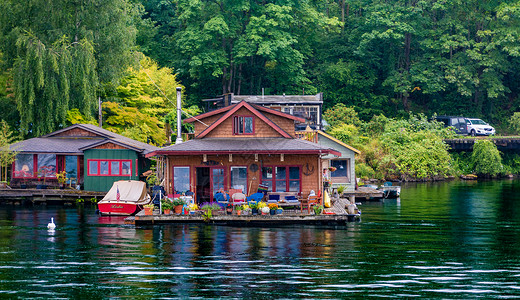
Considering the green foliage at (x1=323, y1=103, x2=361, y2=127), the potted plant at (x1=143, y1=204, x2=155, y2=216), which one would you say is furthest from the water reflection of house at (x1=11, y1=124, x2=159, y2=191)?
the green foliage at (x1=323, y1=103, x2=361, y2=127)

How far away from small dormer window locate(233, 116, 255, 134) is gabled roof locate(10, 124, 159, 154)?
10051 millimetres

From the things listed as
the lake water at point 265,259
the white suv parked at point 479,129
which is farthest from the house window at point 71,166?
the white suv parked at point 479,129

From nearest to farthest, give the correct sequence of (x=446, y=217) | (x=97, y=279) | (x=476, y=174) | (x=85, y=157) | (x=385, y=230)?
1. (x=97, y=279)
2. (x=385, y=230)
3. (x=446, y=217)
4. (x=85, y=157)
5. (x=476, y=174)

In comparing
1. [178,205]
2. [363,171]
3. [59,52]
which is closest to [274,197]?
[178,205]

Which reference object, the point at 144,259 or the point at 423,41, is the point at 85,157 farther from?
the point at 423,41

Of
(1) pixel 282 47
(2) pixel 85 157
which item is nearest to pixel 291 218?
(2) pixel 85 157

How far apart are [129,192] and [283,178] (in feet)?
29.8

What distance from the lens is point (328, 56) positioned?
8656cm

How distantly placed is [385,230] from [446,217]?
683 centimetres

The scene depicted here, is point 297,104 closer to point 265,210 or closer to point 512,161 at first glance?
point 512,161

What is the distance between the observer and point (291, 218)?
115 feet

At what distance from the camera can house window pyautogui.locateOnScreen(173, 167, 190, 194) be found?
1564 inches

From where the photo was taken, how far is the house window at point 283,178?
3988 cm

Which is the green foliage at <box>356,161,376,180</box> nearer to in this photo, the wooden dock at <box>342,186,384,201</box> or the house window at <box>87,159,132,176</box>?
the wooden dock at <box>342,186,384,201</box>
